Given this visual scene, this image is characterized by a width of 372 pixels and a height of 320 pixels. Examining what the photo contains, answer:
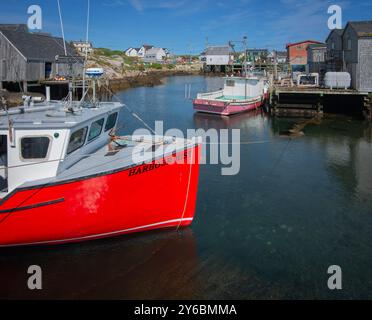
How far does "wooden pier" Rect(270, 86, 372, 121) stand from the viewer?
32594 mm

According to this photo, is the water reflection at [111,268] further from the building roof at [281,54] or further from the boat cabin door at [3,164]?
the building roof at [281,54]

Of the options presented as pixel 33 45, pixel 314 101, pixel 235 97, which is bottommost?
pixel 314 101

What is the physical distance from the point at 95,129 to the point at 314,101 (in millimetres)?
27863

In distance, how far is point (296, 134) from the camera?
2519 cm

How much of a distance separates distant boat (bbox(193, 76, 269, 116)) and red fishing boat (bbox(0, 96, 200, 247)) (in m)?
24.1

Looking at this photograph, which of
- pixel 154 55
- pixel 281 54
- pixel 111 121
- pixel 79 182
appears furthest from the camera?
pixel 154 55

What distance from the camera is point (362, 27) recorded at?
111 ft

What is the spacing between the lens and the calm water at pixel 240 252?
25.9ft

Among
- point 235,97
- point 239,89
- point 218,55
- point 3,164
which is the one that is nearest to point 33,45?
point 235,97

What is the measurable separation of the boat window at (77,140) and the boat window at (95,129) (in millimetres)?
362

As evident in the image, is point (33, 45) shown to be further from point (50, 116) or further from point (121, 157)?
point (121, 157)

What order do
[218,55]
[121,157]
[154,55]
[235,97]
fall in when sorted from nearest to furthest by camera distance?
[121,157], [235,97], [218,55], [154,55]

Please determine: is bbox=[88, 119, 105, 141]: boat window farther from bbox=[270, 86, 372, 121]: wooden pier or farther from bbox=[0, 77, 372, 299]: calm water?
bbox=[270, 86, 372, 121]: wooden pier
